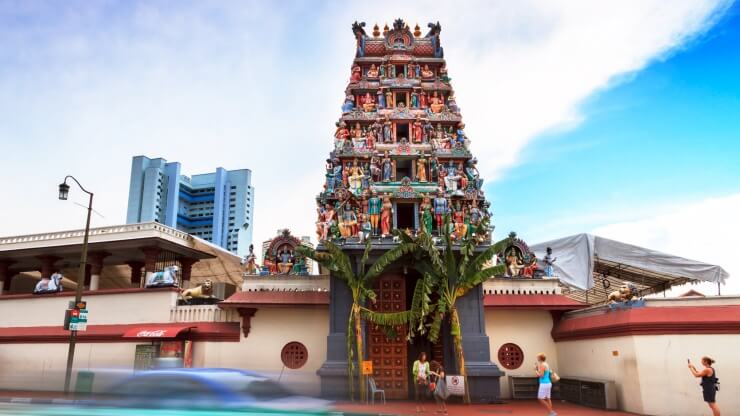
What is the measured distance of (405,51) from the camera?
84.6ft

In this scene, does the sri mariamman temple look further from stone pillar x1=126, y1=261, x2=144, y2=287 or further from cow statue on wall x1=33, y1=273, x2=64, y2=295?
→ stone pillar x1=126, y1=261, x2=144, y2=287

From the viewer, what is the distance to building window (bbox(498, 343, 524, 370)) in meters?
20.4

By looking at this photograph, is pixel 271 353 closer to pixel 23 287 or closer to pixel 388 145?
pixel 388 145

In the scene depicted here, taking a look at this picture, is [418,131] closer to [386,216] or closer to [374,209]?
[374,209]

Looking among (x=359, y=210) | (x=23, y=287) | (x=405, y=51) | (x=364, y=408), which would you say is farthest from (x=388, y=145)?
(x=23, y=287)

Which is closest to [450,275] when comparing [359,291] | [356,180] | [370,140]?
[359,291]

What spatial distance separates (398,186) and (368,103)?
4801 millimetres

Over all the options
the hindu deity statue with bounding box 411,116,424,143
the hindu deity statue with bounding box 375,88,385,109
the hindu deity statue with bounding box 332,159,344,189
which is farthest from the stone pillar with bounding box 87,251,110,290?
the hindu deity statue with bounding box 411,116,424,143

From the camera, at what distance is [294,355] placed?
20.1 meters

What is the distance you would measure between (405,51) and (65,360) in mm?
19698

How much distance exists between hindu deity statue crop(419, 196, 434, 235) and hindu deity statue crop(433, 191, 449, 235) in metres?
0.20

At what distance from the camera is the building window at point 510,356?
66.8 ft

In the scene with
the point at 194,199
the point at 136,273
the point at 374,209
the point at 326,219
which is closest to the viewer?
the point at 374,209

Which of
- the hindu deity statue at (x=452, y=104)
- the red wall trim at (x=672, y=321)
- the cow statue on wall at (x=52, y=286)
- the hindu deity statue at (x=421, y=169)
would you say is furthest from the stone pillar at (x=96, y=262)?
the red wall trim at (x=672, y=321)
